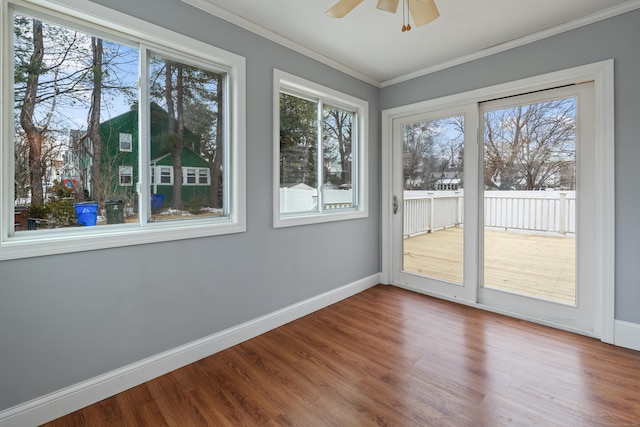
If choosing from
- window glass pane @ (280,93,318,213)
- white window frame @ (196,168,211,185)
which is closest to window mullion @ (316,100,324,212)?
window glass pane @ (280,93,318,213)

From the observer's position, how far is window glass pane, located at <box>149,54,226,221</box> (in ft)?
6.82

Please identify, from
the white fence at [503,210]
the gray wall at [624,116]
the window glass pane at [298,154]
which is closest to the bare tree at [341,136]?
the window glass pane at [298,154]

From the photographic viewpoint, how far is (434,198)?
345cm

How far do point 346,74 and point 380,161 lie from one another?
44.2 inches

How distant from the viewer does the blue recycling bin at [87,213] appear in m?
1.80

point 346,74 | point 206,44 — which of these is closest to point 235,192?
point 206,44

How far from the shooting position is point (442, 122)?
3.33 meters

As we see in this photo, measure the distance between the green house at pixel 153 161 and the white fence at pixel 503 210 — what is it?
2.44 metres

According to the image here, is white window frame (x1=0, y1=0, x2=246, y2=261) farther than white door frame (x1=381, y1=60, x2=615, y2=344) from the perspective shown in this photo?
No

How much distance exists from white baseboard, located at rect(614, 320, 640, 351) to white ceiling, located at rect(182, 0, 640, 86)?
2361 millimetres

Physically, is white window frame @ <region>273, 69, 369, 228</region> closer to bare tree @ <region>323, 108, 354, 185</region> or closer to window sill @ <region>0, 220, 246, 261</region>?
bare tree @ <region>323, 108, 354, 185</region>

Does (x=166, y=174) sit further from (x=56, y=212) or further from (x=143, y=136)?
(x=56, y=212)

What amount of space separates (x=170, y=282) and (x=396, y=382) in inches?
64.8

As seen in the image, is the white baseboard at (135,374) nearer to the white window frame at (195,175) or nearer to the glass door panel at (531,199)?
the white window frame at (195,175)
